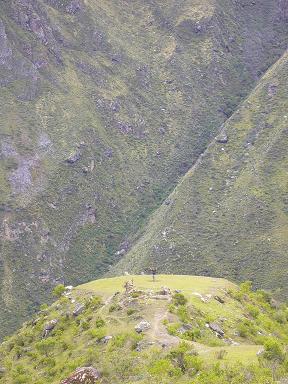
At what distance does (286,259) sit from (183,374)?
10943 centimetres

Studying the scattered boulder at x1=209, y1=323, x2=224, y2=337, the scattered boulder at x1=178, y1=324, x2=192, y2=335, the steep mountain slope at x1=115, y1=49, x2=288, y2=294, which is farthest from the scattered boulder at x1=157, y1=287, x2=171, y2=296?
the steep mountain slope at x1=115, y1=49, x2=288, y2=294

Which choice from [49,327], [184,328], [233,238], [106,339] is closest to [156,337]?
[184,328]

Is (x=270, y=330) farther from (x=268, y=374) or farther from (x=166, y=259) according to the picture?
(x=166, y=259)

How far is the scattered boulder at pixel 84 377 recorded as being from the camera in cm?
7167

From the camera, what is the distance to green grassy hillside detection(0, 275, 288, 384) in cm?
6931

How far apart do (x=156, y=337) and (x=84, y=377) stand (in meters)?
10.1

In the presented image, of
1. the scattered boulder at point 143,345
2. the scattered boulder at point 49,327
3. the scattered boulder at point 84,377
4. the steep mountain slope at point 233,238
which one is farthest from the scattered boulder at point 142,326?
the steep mountain slope at point 233,238

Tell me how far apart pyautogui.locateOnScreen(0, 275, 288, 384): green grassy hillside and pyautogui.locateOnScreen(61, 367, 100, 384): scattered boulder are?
0.67 metres

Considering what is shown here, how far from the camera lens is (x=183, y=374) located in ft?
227

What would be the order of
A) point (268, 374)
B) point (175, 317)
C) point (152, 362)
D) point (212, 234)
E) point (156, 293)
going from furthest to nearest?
point (212, 234) < point (156, 293) < point (175, 317) < point (152, 362) < point (268, 374)

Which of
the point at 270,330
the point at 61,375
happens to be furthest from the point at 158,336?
the point at 270,330

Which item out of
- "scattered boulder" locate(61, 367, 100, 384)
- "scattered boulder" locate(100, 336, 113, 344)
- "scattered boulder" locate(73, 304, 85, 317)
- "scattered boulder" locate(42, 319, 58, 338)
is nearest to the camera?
"scattered boulder" locate(61, 367, 100, 384)

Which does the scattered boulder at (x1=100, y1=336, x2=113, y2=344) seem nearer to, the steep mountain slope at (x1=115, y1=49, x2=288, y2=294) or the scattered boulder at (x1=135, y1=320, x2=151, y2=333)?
the scattered boulder at (x1=135, y1=320, x2=151, y2=333)

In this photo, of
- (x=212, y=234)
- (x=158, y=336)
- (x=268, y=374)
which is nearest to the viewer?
(x=268, y=374)
